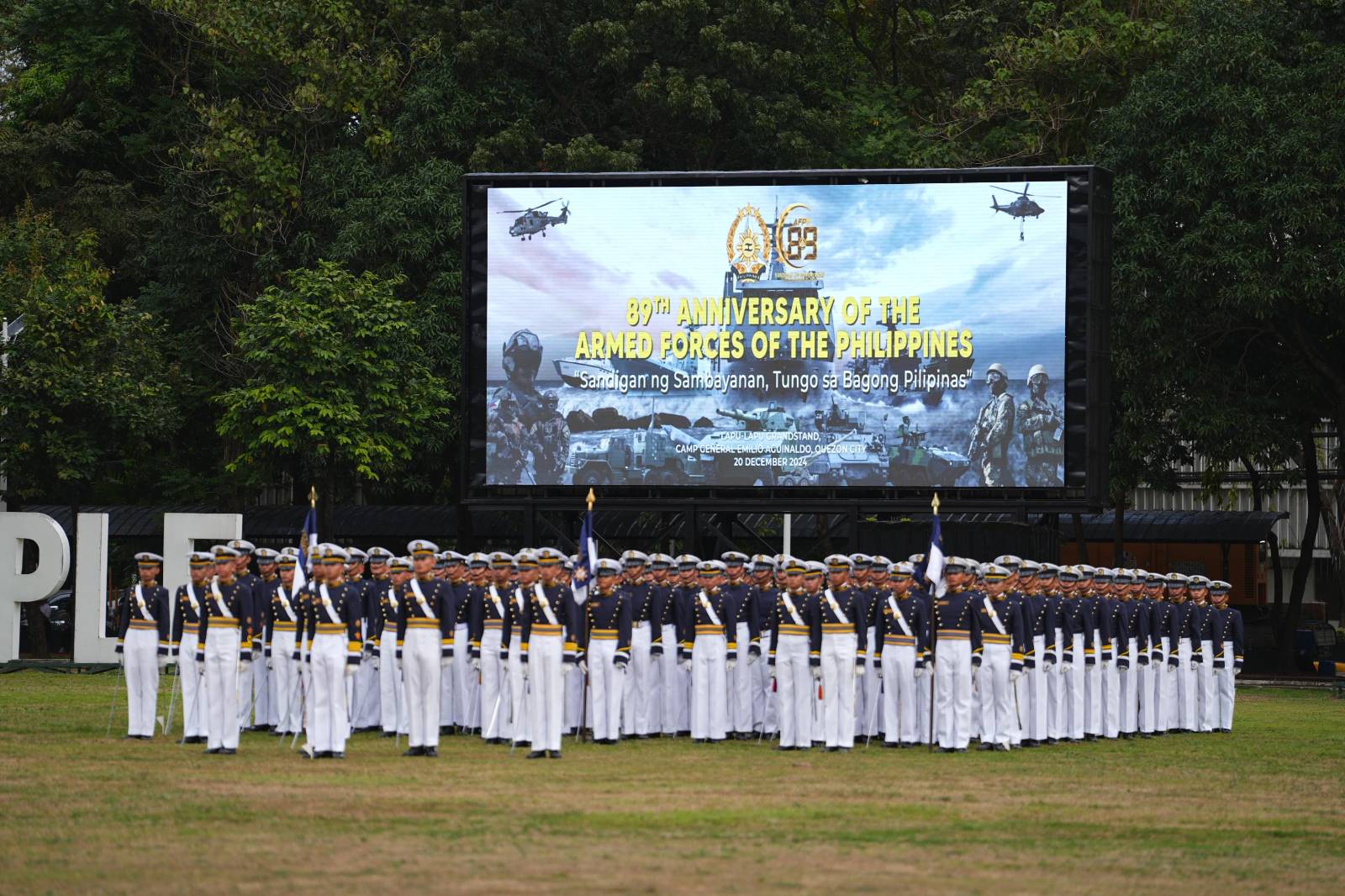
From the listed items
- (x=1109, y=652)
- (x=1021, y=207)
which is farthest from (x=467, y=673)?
(x=1021, y=207)

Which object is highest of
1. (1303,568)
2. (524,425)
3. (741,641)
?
(524,425)

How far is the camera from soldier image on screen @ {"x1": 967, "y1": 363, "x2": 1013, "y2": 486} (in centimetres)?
2608

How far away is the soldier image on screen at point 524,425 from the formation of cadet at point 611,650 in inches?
256

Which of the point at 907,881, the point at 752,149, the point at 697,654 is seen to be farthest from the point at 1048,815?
the point at 752,149

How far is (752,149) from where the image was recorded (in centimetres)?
3697

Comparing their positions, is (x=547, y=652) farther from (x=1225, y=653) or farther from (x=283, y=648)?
(x=1225, y=653)

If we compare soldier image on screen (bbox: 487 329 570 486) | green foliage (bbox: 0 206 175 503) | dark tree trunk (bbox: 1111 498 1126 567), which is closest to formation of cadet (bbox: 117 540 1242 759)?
soldier image on screen (bbox: 487 329 570 486)

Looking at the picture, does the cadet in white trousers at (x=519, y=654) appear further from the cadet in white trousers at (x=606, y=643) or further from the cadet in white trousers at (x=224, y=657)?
the cadet in white trousers at (x=224, y=657)

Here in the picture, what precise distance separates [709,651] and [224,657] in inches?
195

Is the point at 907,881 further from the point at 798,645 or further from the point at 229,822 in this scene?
the point at 798,645

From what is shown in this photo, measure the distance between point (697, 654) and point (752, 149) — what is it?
18.9m

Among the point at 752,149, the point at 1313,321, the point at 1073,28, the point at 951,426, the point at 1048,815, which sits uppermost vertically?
the point at 1073,28

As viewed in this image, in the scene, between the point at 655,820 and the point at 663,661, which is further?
the point at 663,661

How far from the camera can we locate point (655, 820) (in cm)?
1315
